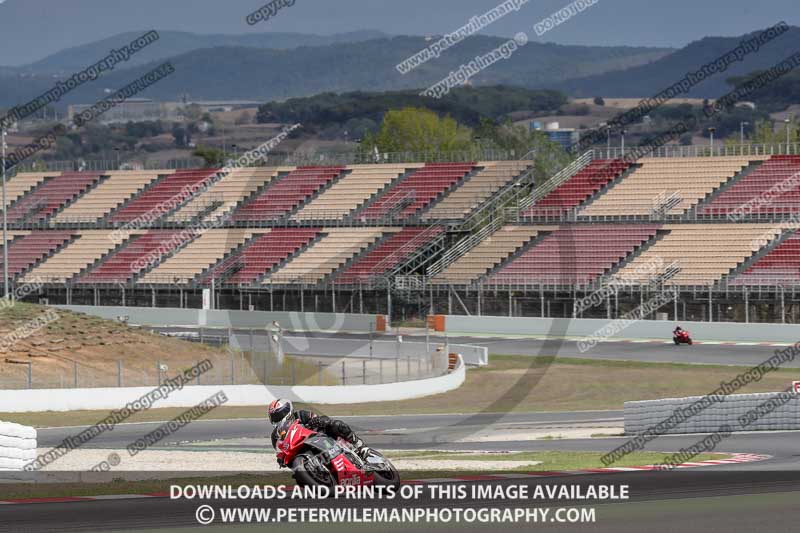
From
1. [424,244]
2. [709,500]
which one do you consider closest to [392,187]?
[424,244]

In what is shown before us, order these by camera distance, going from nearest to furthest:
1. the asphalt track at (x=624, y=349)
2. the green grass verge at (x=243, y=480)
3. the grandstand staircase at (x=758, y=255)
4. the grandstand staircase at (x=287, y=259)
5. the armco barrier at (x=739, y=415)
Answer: the green grass verge at (x=243, y=480)
the armco barrier at (x=739, y=415)
the asphalt track at (x=624, y=349)
the grandstand staircase at (x=758, y=255)
the grandstand staircase at (x=287, y=259)

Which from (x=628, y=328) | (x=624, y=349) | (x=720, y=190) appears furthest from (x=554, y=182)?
(x=624, y=349)

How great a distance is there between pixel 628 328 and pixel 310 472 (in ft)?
133

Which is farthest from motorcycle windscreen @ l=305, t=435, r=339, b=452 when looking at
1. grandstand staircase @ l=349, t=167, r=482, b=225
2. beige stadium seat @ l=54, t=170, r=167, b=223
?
beige stadium seat @ l=54, t=170, r=167, b=223

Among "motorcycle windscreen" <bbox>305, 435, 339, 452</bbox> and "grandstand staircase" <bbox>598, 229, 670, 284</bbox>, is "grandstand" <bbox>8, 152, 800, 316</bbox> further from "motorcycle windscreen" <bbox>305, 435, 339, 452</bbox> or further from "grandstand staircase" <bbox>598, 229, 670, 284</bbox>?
"motorcycle windscreen" <bbox>305, 435, 339, 452</bbox>

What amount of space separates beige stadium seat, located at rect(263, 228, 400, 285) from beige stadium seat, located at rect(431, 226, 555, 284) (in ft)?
18.3

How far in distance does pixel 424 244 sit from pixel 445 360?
68.7 ft

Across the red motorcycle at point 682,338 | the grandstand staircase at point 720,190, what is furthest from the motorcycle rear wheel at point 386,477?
the grandstand staircase at point 720,190

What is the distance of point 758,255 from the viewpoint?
56.8 metres

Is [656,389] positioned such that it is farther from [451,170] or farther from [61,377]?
[451,170]

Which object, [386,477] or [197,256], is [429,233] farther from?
[386,477]

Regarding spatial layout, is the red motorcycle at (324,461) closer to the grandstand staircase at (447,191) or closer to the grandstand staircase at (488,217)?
the grandstand staircase at (488,217)

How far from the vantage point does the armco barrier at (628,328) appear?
52.4 meters

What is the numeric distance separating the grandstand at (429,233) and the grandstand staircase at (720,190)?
83 mm
